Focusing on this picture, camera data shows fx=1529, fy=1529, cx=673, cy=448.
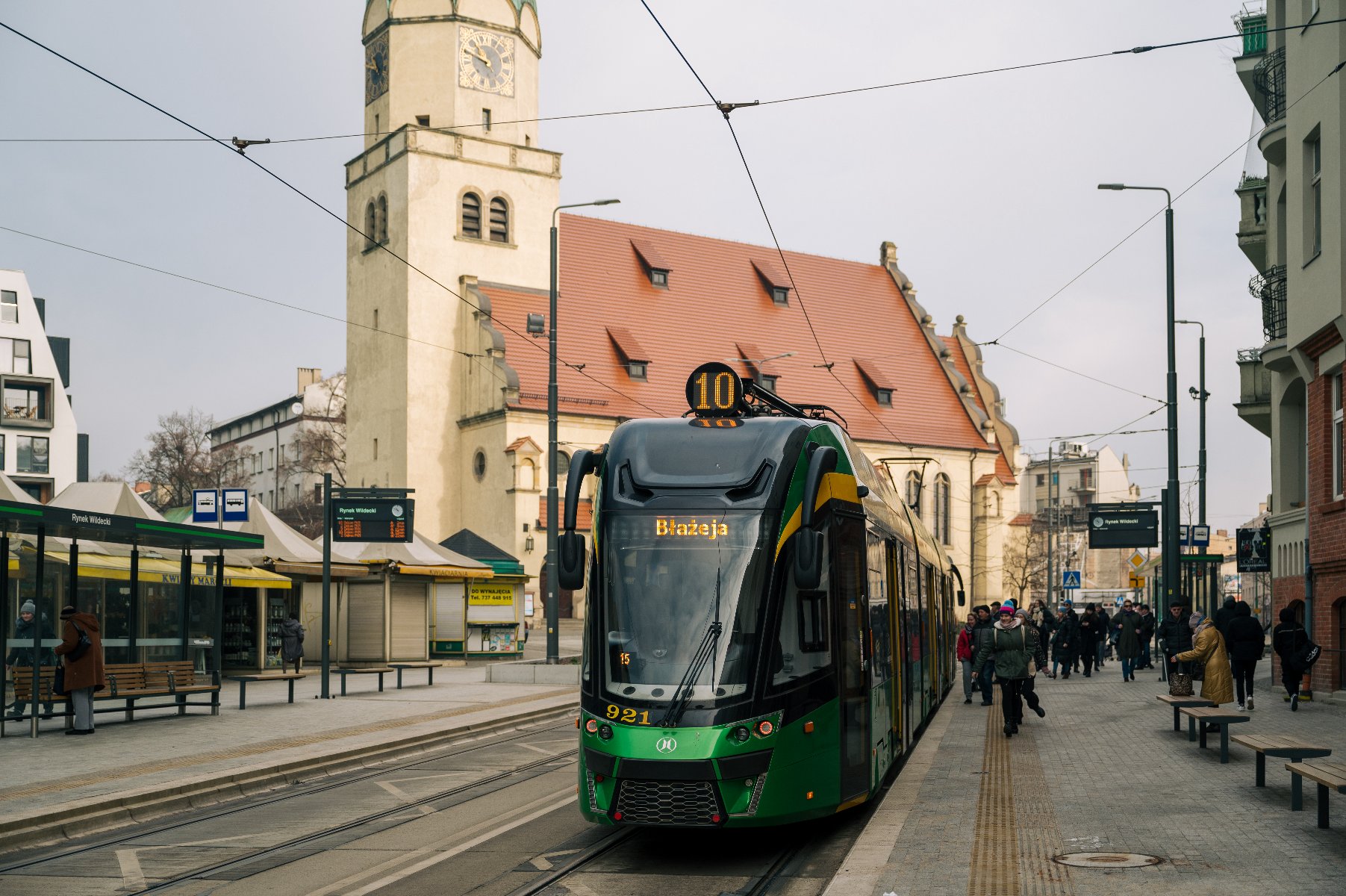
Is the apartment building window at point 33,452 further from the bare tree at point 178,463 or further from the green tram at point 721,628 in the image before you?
the green tram at point 721,628

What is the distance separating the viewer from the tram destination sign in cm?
3216

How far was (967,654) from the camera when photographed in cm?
2536

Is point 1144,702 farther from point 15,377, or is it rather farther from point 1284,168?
point 15,377

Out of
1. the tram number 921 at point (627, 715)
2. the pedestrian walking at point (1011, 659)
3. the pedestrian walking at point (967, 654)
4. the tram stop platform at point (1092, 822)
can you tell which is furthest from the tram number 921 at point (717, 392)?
the pedestrian walking at point (967, 654)

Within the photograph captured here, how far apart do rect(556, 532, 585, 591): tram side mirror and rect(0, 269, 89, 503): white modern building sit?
67706mm

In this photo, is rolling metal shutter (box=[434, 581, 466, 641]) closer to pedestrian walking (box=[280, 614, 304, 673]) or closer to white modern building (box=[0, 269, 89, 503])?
pedestrian walking (box=[280, 614, 304, 673])

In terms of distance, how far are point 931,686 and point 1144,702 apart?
5.01 m

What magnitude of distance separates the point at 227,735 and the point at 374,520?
12.3 metres

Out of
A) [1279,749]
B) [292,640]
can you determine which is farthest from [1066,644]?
[1279,749]

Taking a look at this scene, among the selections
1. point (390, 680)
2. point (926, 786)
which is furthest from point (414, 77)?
point (926, 786)

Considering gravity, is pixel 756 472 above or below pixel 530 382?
below

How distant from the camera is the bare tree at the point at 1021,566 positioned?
75.4 m

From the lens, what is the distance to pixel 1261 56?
3025 cm

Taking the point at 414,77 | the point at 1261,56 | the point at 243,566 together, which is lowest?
the point at 243,566
